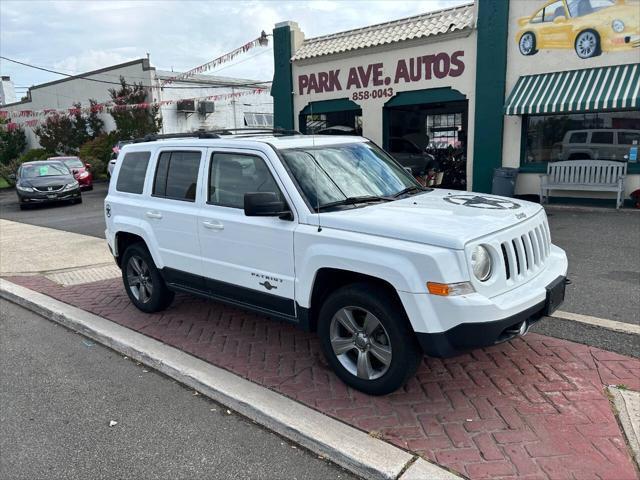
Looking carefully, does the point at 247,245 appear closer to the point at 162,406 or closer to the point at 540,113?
the point at 162,406

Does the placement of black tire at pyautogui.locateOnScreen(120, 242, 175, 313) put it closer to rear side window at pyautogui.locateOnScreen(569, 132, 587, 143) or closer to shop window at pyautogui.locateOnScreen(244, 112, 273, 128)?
rear side window at pyautogui.locateOnScreen(569, 132, 587, 143)

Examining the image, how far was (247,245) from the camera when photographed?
4281 mm

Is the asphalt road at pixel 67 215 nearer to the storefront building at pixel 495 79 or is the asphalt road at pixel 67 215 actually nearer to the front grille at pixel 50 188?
the front grille at pixel 50 188

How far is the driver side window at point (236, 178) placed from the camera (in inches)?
169

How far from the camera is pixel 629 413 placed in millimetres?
3400

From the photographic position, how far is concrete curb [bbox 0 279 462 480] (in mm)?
2990

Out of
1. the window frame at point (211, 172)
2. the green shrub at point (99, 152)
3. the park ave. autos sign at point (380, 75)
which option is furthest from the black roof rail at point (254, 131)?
the green shrub at point (99, 152)

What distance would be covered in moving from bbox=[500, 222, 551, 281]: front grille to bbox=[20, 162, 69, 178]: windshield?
18045mm

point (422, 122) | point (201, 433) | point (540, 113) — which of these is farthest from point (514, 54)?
point (201, 433)

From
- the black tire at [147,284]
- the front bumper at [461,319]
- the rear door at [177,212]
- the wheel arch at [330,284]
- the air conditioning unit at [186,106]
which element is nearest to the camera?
the front bumper at [461,319]

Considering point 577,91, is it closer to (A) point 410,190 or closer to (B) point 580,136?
(B) point 580,136

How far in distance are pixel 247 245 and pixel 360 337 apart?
123cm

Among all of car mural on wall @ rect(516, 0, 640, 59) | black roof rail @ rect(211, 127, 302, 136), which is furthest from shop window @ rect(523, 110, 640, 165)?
black roof rail @ rect(211, 127, 302, 136)

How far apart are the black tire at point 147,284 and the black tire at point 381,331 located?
92.0 inches
